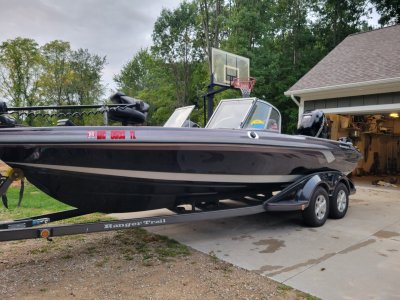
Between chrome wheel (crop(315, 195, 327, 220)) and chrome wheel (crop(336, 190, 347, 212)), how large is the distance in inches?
21.5

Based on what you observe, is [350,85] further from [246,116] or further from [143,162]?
[143,162]

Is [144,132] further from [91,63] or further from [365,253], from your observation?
[91,63]

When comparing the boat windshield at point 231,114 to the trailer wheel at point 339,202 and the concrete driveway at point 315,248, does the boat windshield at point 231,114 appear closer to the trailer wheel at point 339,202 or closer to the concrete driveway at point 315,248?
the concrete driveway at point 315,248

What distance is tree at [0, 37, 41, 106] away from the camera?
2427 centimetres

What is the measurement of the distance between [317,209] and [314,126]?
159cm

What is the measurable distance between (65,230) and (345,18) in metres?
22.6

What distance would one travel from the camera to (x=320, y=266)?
12.0ft

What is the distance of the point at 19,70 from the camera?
2455cm

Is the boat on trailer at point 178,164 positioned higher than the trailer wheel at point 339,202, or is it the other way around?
the boat on trailer at point 178,164

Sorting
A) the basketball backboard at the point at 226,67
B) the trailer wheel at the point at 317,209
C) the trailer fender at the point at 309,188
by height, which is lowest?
the trailer wheel at the point at 317,209

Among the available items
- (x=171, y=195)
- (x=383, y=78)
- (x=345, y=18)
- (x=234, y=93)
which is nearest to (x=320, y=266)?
(x=171, y=195)

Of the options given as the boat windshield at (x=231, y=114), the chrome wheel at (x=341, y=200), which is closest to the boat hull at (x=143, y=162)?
the boat windshield at (x=231, y=114)

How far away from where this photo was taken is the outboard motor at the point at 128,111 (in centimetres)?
360

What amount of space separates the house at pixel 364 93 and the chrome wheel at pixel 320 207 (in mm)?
5394
